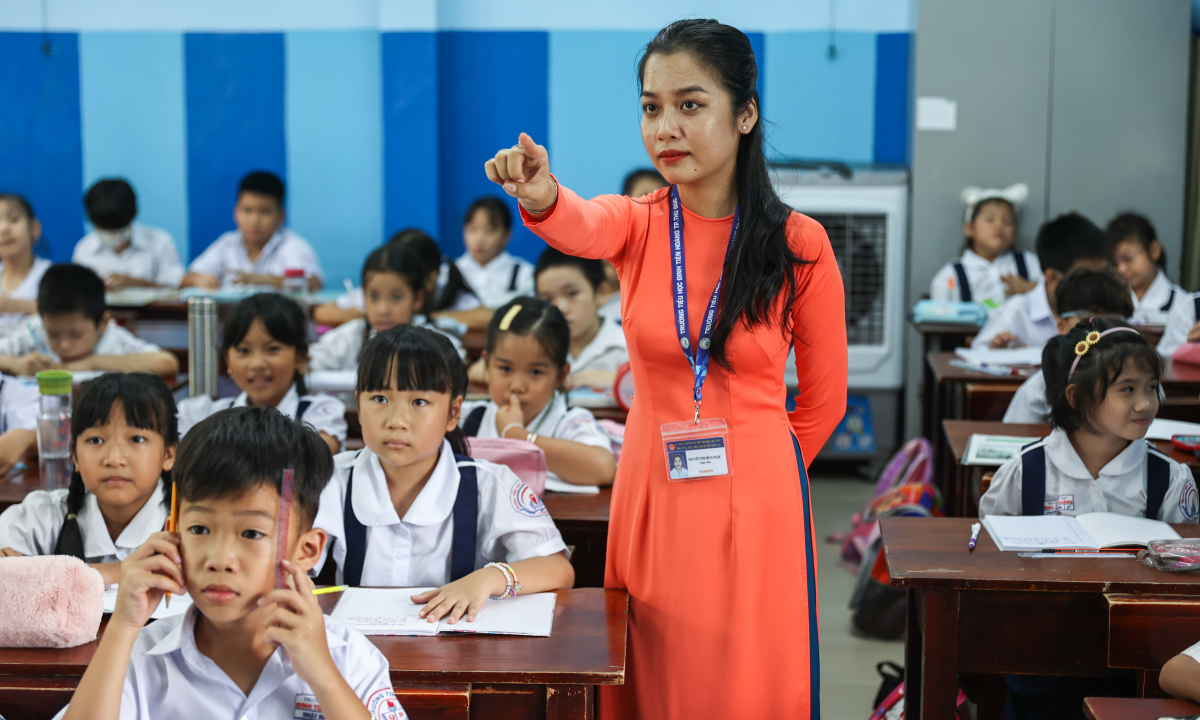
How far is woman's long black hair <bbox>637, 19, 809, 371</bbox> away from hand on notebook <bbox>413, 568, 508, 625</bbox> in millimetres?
475

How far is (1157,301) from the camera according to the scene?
14.1 ft

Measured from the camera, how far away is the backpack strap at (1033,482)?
218 cm

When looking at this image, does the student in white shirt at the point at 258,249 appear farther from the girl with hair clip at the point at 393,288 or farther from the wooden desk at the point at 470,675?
the wooden desk at the point at 470,675

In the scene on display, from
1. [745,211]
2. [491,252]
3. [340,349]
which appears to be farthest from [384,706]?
[491,252]

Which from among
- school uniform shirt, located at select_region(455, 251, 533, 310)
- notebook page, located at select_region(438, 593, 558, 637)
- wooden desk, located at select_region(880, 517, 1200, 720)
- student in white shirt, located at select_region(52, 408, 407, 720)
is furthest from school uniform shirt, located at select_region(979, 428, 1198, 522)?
school uniform shirt, located at select_region(455, 251, 533, 310)

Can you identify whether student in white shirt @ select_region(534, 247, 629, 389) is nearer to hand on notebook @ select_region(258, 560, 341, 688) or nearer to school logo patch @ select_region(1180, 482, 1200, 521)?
school logo patch @ select_region(1180, 482, 1200, 521)

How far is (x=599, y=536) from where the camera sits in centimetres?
214

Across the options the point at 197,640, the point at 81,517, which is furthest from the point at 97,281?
the point at 197,640

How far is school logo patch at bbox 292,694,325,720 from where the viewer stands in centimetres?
123

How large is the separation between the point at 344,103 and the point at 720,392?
4354 millimetres

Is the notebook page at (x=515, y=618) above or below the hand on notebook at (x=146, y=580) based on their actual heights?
below

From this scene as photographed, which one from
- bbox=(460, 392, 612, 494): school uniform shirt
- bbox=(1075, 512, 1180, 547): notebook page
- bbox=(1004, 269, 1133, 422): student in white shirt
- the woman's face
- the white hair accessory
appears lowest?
bbox=(1075, 512, 1180, 547): notebook page

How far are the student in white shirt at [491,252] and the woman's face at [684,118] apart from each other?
11.9 feet

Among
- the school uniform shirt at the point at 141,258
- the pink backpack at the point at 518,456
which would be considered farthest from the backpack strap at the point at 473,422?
the school uniform shirt at the point at 141,258
